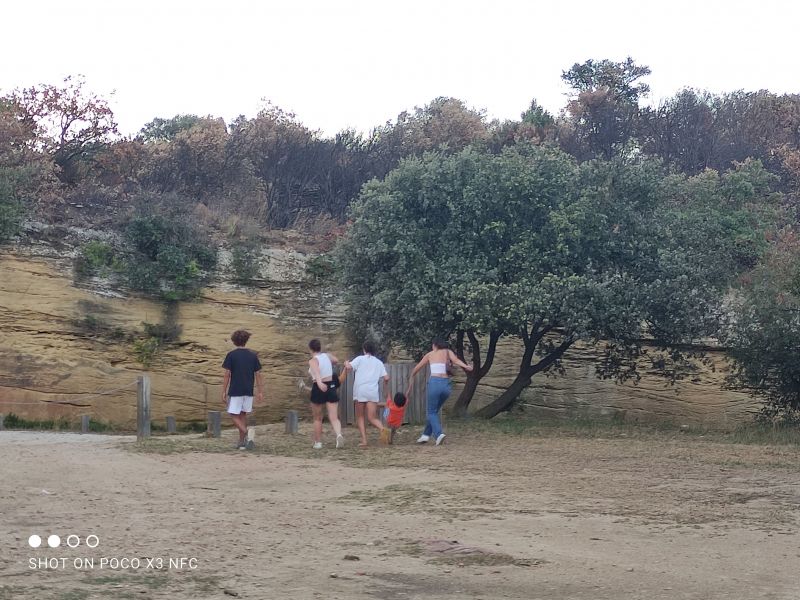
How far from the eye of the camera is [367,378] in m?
14.3

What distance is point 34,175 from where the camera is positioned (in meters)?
23.5

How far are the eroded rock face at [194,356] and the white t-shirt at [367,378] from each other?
721 centimetres

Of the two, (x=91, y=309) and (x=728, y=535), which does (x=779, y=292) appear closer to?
(x=728, y=535)

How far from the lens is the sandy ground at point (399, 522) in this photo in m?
6.36

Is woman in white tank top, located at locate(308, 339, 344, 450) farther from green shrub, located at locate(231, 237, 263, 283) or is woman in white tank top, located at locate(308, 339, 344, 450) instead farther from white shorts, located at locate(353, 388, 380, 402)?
green shrub, located at locate(231, 237, 263, 283)

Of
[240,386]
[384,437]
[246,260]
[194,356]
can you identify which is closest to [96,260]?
[194,356]

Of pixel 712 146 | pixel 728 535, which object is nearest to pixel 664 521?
pixel 728 535

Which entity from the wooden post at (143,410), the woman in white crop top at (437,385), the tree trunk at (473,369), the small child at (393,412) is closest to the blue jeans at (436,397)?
the woman in white crop top at (437,385)

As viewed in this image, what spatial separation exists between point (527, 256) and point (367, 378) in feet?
17.3

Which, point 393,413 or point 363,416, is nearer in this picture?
point 363,416

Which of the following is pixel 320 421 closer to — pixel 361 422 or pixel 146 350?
pixel 361 422

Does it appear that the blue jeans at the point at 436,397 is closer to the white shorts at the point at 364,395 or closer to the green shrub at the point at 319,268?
the white shorts at the point at 364,395

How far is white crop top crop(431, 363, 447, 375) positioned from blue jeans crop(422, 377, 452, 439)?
87 millimetres

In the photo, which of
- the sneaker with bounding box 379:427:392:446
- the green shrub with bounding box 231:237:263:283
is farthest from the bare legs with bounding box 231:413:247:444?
the green shrub with bounding box 231:237:263:283
